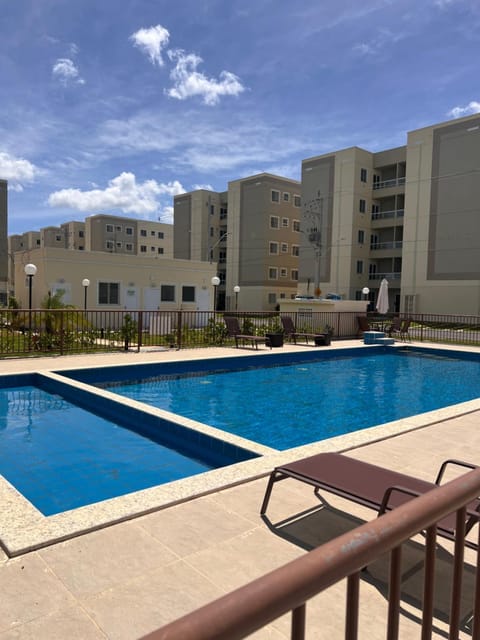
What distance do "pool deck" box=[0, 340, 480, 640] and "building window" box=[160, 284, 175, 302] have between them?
24.3m

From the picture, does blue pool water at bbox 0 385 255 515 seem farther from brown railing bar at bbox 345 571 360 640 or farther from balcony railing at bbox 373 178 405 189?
balcony railing at bbox 373 178 405 189

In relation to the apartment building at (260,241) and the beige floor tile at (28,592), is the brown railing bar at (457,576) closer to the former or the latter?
the beige floor tile at (28,592)

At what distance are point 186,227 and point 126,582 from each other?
68.2 metres

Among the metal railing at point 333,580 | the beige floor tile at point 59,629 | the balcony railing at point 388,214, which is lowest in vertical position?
the beige floor tile at point 59,629

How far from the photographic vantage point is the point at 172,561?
317 cm

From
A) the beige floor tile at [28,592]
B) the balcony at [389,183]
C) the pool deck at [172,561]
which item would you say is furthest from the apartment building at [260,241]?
the beige floor tile at [28,592]

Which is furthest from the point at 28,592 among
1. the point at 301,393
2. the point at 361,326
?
the point at 361,326

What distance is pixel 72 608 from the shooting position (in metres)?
2.65

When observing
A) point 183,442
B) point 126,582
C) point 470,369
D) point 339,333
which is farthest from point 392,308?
point 126,582

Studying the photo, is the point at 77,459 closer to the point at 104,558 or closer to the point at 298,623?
the point at 104,558

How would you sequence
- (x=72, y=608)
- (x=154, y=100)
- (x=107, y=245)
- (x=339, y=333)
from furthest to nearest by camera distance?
(x=107, y=245), (x=339, y=333), (x=154, y=100), (x=72, y=608)

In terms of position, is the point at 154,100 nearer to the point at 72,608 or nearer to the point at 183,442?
the point at 183,442

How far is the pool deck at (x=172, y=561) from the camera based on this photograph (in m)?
2.58

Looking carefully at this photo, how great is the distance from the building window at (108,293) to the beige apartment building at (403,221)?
27.2 meters
